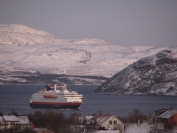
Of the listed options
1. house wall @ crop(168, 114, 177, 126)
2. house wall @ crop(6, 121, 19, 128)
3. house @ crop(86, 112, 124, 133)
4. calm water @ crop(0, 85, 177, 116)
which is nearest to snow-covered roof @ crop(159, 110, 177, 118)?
house wall @ crop(168, 114, 177, 126)

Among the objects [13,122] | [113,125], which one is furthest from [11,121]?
[113,125]

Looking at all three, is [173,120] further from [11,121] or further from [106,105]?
[106,105]

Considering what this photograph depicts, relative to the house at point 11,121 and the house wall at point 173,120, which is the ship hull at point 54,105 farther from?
the house wall at point 173,120

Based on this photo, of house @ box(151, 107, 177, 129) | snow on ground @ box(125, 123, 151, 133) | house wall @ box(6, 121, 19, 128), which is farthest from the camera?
house @ box(151, 107, 177, 129)

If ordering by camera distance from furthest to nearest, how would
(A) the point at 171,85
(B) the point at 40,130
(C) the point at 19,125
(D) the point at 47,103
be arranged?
(A) the point at 171,85, (D) the point at 47,103, (C) the point at 19,125, (B) the point at 40,130

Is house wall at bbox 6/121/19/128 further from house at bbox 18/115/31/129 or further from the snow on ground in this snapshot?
the snow on ground

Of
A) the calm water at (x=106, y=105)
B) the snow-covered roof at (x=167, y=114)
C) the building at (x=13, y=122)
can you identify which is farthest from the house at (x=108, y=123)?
the calm water at (x=106, y=105)

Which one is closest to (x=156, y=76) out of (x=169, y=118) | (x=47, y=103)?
(x=47, y=103)

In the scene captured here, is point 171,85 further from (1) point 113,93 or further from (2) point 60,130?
(2) point 60,130
